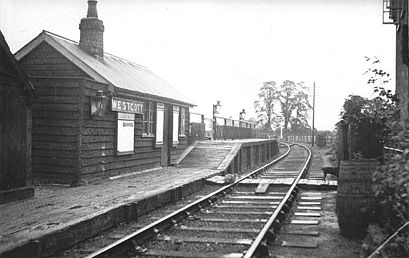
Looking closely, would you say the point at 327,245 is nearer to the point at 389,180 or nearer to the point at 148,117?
the point at 389,180

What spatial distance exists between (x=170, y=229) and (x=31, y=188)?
11.7ft

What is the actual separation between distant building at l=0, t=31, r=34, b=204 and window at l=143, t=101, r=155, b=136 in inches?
243

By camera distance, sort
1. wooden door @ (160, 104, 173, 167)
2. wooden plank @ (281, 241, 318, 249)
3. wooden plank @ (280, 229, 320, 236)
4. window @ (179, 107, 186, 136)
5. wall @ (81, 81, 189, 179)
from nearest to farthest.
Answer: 1. wooden plank @ (281, 241, 318, 249)
2. wooden plank @ (280, 229, 320, 236)
3. wall @ (81, 81, 189, 179)
4. wooden door @ (160, 104, 173, 167)
5. window @ (179, 107, 186, 136)

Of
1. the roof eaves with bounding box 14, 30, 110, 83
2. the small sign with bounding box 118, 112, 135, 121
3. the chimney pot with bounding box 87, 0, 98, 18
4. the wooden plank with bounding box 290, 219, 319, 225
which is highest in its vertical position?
the chimney pot with bounding box 87, 0, 98, 18

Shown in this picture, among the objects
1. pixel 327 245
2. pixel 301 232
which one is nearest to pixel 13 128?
pixel 301 232

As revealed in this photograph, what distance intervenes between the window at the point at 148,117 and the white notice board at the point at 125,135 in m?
1.07

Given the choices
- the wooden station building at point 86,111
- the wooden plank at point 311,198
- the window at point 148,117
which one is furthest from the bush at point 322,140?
the wooden plank at point 311,198

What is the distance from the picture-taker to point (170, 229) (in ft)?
24.6

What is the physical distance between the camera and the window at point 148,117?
15273mm

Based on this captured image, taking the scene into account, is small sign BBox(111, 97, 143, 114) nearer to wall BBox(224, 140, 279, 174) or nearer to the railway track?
wall BBox(224, 140, 279, 174)

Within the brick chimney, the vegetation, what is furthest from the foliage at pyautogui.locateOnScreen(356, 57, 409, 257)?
the brick chimney

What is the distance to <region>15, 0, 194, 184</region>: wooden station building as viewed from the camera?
11438 mm

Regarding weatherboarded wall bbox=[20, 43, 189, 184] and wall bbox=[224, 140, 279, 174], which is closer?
weatherboarded wall bbox=[20, 43, 189, 184]

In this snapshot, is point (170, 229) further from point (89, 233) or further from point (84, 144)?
point (84, 144)
